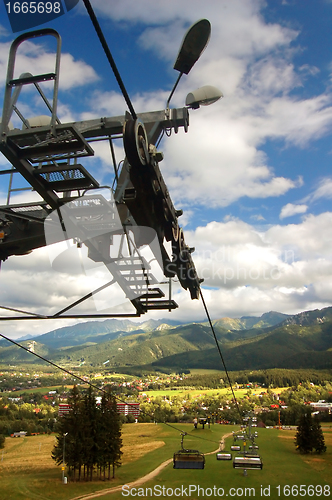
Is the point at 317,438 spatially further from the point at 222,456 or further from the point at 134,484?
→ the point at 222,456

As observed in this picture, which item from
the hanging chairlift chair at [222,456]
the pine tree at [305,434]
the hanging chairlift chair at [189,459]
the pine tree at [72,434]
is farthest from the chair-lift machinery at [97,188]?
the pine tree at [305,434]

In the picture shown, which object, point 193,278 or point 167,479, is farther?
point 167,479


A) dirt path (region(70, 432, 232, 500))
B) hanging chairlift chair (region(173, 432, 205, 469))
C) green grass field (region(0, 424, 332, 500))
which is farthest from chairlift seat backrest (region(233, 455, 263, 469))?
dirt path (region(70, 432, 232, 500))

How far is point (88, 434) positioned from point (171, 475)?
23.7m

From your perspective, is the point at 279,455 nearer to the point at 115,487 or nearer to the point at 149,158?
the point at 115,487

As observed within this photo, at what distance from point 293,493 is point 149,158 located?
69.1 m

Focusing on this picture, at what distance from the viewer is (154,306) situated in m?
10.1

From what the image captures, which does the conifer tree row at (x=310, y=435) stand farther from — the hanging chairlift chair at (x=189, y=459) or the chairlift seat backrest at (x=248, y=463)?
the hanging chairlift chair at (x=189, y=459)

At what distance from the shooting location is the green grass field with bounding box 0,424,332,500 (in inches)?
2168

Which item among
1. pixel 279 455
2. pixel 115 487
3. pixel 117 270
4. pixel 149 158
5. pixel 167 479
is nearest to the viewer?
pixel 149 158

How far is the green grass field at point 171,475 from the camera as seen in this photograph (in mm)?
55062

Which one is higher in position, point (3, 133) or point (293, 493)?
point (3, 133)

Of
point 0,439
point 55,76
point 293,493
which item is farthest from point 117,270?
point 0,439

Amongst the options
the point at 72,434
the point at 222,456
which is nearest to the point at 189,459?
the point at 222,456
